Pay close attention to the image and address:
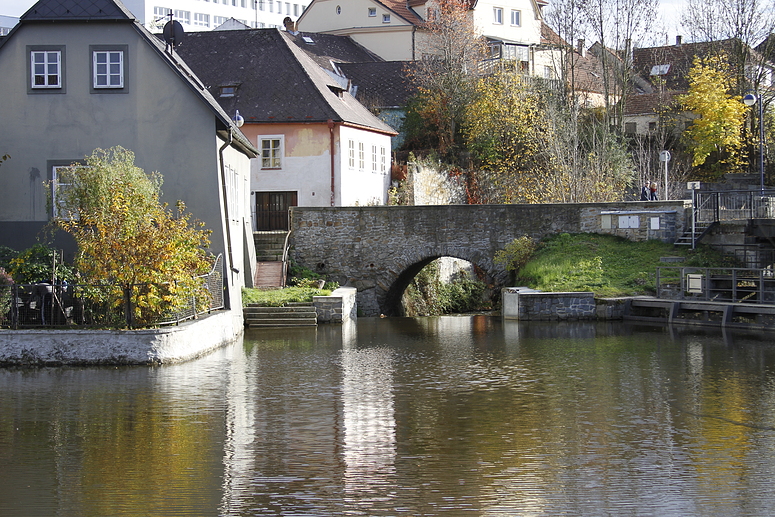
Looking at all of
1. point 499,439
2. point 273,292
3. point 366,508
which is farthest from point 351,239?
point 366,508

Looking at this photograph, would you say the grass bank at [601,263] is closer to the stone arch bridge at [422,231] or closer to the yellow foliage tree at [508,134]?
the stone arch bridge at [422,231]

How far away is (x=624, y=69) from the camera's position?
4653 centimetres

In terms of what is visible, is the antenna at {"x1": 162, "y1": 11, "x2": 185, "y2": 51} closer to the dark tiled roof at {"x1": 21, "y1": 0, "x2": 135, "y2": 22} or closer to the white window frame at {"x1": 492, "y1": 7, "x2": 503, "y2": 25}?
the dark tiled roof at {"x1": 21, "y1": 0, "x2": 135, "y2": 22}

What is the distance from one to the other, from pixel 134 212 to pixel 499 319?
41.6 feet

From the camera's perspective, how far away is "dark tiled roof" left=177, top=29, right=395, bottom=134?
114 ft

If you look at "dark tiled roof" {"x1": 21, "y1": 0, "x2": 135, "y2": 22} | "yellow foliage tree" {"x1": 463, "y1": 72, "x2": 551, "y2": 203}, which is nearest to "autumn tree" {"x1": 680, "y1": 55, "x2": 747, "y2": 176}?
"yellow foliage tree" {"x1": 463, "y1": 72, "x2": 551, "y2": 203}

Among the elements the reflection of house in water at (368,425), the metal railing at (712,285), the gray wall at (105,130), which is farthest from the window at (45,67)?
the metal railing at (712,285)

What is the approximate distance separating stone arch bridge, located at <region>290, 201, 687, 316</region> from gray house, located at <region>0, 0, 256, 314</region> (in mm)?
8106

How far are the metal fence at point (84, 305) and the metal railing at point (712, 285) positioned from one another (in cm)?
1424

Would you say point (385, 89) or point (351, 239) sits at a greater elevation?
point (385, 89)

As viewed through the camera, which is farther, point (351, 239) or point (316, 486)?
point (351, 239)

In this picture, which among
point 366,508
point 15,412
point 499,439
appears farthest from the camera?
point 15,412

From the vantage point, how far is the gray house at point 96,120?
74.4 ft

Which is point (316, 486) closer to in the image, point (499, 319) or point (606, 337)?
point (606, 337)
